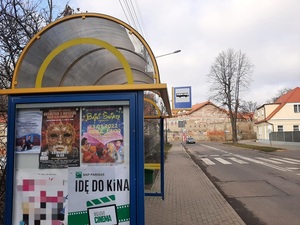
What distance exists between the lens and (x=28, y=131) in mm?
3547

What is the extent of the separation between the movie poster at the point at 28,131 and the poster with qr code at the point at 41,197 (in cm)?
26

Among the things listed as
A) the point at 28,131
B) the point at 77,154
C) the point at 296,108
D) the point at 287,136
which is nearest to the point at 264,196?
the point at 77,154

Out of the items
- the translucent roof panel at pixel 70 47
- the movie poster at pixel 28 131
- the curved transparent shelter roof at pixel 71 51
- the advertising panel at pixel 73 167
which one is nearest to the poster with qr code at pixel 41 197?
the advertising panel at pixel 73 167

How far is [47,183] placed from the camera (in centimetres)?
342

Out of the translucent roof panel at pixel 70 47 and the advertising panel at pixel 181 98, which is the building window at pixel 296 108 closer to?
the advertising panel at pixel 181 98

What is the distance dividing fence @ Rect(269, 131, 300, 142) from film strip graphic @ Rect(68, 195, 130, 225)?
128ft

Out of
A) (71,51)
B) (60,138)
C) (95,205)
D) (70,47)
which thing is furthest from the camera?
(71,51)

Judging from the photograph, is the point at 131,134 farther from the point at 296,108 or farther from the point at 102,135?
the point at 296,108

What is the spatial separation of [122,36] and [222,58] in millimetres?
50492

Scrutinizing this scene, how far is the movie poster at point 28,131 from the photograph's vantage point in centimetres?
352

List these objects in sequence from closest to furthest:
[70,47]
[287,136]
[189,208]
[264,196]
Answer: [70,47], [189,208], [264,196], [287,136]

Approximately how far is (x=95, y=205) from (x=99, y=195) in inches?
4.5

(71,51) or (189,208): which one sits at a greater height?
(71,51)

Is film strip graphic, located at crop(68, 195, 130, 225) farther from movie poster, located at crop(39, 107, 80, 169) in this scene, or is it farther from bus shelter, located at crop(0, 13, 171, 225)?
movie poster, located at crop(39, 107, 80, 169)
